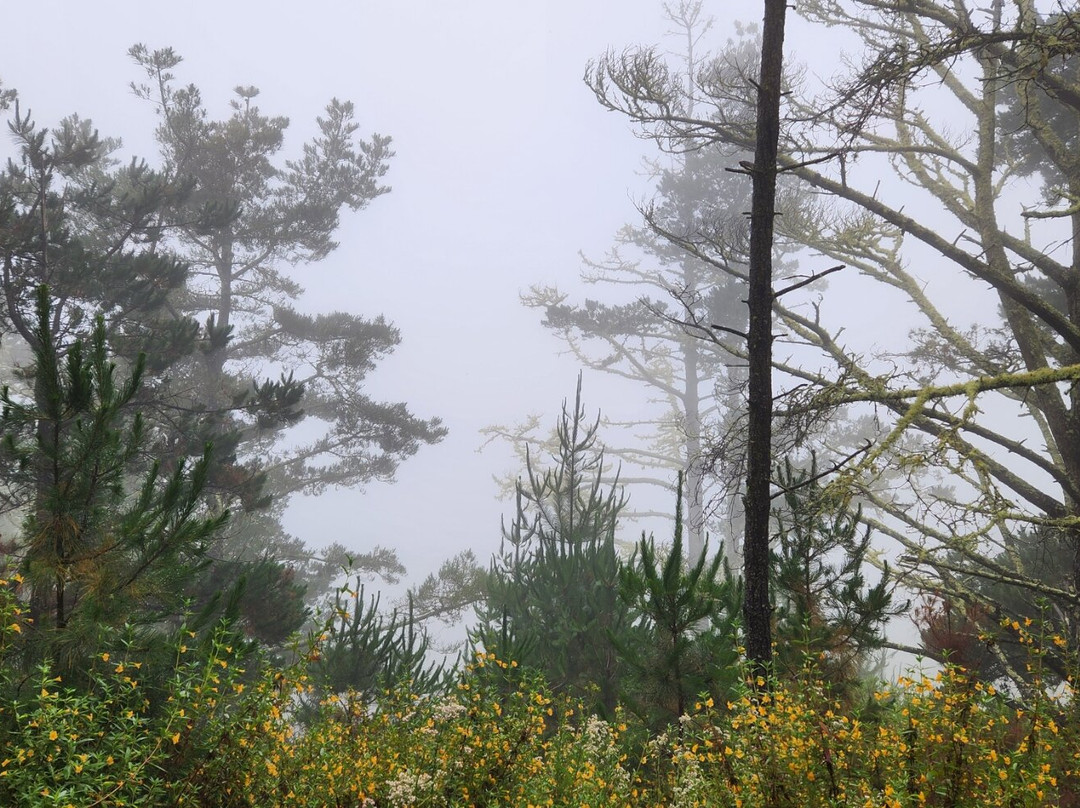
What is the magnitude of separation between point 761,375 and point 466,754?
3268 mm

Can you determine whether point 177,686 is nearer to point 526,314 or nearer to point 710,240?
point 710,240

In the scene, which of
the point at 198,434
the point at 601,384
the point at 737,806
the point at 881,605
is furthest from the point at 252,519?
the point at 601,384

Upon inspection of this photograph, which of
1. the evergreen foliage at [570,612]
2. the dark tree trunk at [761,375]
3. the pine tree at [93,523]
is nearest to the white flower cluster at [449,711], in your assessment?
the pine tree at [93,523]

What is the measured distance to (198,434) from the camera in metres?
12.0

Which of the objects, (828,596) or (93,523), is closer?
(93,523)

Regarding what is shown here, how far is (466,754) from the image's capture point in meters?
4.13

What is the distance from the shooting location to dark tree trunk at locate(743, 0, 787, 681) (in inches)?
217

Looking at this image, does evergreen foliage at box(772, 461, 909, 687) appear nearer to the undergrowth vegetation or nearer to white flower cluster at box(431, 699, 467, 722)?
the undergrowth vegetation


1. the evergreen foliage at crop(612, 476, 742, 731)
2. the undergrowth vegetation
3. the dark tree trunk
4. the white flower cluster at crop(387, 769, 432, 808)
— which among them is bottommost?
the white flower cluster at crop(387, 769, 432, 808)

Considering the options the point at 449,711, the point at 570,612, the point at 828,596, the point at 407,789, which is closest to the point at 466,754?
the point at 449,711

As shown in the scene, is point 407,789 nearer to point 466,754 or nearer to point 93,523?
point 466,754

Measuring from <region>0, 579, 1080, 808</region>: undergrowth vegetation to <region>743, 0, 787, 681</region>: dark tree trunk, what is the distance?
77cm

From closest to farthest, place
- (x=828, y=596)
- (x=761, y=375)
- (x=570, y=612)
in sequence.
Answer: (x=761, y=375) → (x=828, y=596) → (x=570, y=612)

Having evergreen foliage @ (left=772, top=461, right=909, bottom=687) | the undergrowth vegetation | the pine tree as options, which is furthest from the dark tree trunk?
the pine tree
